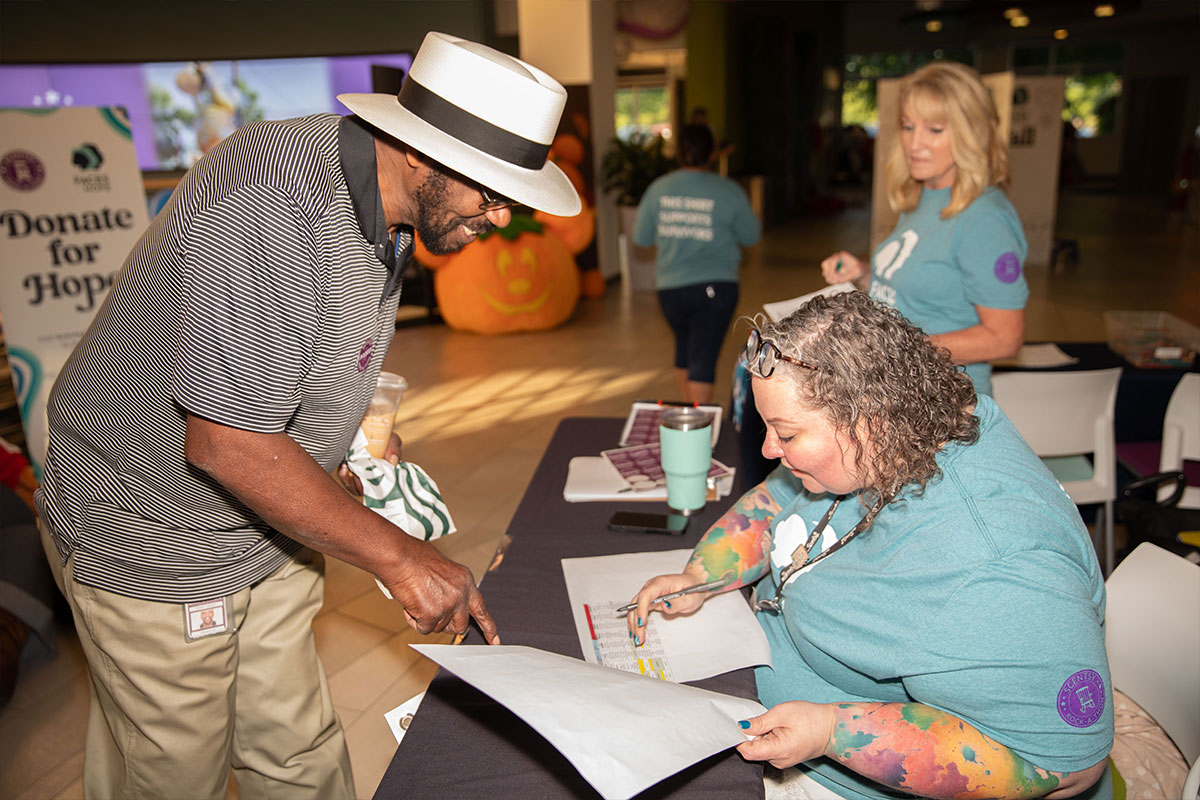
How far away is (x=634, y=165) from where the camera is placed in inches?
333

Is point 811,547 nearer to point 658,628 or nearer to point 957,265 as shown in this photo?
point 658,628

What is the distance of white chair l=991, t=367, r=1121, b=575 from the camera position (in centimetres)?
277

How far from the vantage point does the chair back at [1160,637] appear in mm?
1427

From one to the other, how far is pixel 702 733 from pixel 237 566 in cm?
87

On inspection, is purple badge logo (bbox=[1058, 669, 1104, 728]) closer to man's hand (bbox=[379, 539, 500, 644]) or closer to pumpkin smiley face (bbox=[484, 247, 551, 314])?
man's hand (bbox=[379, 539, 500, 644])

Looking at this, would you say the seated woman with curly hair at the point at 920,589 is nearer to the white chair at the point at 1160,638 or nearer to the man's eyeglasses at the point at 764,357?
the man's eyeglasses at the point at 764,357

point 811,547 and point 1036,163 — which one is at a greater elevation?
point 1036,163

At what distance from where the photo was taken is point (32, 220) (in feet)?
11.6

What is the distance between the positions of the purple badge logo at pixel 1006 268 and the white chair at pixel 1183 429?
996mm

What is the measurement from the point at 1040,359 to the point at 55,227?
13.8ft

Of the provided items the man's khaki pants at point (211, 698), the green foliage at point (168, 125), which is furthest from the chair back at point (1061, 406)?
the green foliage at point (168, 125)

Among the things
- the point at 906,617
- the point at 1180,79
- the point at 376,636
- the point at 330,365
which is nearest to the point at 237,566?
the point at 330,365

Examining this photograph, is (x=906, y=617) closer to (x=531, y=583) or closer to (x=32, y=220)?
(x=531, y=583)

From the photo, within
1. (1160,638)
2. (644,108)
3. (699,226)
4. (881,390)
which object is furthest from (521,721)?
(644,108)
